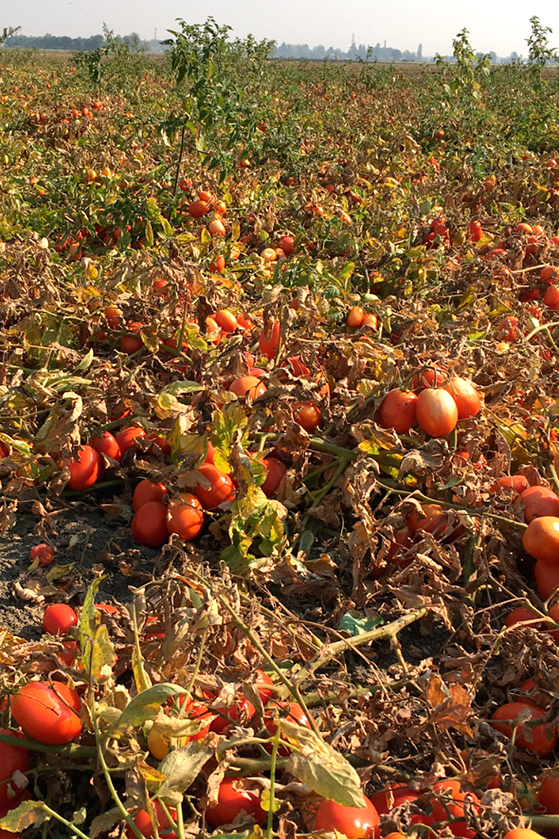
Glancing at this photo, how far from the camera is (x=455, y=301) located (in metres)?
4.30

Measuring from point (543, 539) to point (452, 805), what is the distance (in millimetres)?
831

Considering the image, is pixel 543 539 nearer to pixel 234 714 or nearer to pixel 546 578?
pixel 546 578

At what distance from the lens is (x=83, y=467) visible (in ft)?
8.13

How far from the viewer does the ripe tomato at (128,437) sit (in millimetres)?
2621

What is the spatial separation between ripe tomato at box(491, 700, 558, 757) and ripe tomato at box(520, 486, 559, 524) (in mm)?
568

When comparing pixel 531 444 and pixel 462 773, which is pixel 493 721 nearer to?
pixel 462 773

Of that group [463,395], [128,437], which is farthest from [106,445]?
[463,395]

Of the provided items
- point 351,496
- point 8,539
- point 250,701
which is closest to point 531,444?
point 351,496

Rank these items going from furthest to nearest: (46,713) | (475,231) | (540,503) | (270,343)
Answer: (475,231), (270,343), (540,503), (46,713)

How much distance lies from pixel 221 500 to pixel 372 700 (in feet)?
3.08

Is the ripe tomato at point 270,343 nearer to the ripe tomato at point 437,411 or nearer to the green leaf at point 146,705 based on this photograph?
the ripe tomato at point 437,411

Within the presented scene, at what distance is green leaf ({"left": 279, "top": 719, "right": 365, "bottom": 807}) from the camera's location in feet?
3.69

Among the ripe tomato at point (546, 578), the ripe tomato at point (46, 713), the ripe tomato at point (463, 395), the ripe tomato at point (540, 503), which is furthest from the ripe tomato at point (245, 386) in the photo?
the ripe tomato at point (46, 713)

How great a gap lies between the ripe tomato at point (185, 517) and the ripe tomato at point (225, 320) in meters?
1.13
